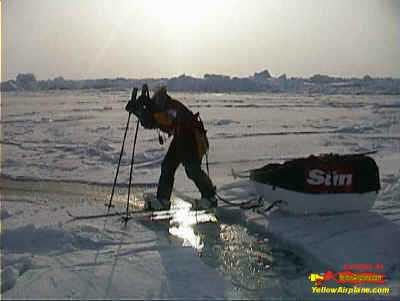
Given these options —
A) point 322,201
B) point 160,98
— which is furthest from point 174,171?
point 322,201

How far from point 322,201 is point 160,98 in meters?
2.13

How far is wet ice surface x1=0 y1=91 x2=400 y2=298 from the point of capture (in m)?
3.98

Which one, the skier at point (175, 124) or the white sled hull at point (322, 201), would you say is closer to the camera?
the white sled hull at point (322, 201)

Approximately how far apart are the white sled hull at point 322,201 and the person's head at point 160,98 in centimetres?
159

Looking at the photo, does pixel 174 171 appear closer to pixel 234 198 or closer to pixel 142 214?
pixel 142 214

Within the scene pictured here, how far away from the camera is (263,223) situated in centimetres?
543

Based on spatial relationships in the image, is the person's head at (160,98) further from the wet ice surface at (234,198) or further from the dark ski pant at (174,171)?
the wet ice surface at (234,198)

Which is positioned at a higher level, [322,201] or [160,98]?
[160,98]

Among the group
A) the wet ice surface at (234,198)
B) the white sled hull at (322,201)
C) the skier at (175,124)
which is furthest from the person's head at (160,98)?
the white sled hull at (322,201)

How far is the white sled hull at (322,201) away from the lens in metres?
5.52

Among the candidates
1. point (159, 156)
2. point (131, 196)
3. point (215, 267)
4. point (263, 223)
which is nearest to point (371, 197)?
point (263, 223)

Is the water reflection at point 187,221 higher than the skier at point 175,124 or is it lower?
lower

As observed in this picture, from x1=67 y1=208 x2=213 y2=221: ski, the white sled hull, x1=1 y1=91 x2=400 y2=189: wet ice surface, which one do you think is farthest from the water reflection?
x1=1 y1=91 x2=400 y2=189: wet ice surface

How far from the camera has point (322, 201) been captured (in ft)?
18.1
